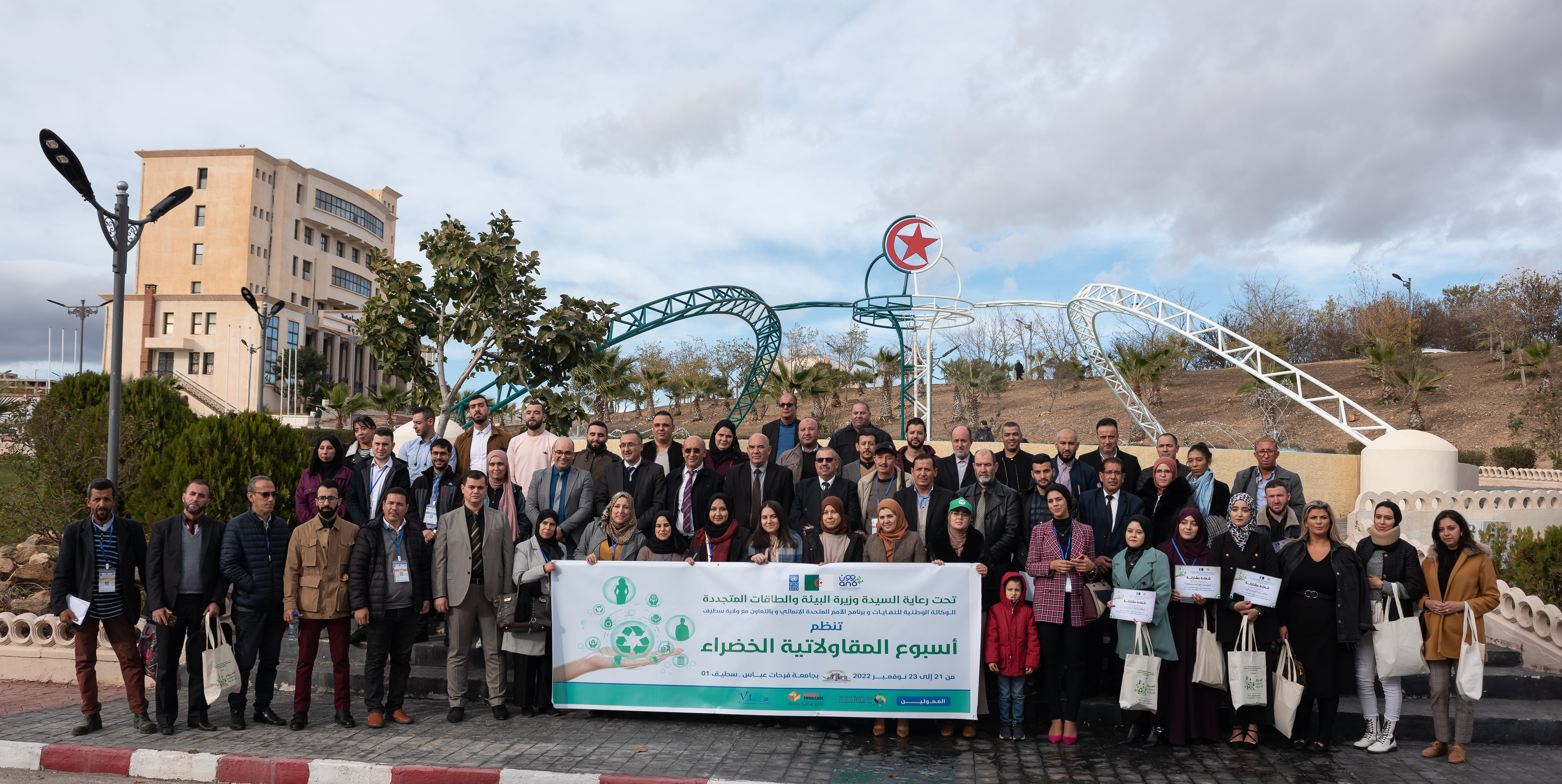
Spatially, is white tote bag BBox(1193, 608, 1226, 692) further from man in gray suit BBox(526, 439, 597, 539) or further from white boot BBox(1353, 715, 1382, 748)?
man in gray suit BBox(526, 439, 597, 539)

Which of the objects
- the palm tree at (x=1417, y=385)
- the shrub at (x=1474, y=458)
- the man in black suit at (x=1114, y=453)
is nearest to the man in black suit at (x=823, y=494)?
the man in black suit at (x=1114, y=453)

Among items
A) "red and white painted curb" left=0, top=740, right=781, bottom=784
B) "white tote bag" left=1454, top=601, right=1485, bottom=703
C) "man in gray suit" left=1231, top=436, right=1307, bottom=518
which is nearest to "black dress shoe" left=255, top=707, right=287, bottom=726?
"red and white painted curb" left=0, top=740, right=781, bottom=784

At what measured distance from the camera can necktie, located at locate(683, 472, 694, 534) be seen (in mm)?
8008

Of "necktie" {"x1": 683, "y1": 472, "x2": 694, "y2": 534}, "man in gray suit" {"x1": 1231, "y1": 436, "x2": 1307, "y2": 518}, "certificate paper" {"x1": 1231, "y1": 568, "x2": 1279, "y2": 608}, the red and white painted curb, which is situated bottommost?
the red and white painted curb

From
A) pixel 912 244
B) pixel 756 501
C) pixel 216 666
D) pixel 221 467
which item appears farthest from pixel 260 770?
pixel 912 244

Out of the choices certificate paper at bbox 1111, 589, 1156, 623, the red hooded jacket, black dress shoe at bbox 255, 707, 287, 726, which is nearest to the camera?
certificate paper at bbox 1111, 589, 1156, 623

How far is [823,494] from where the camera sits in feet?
24.9

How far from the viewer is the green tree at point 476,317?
13.9 meters

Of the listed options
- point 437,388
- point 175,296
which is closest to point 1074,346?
point 437,388

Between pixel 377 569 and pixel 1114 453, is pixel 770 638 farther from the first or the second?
pixel 1114 453

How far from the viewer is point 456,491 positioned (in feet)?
25.6

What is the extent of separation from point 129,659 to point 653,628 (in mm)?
4019

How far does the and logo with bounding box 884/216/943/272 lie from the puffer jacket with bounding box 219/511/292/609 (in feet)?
56.2

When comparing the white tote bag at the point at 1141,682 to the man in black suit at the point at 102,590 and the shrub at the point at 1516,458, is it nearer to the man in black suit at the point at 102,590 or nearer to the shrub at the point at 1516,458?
the man in black suit at the point at 102,590
